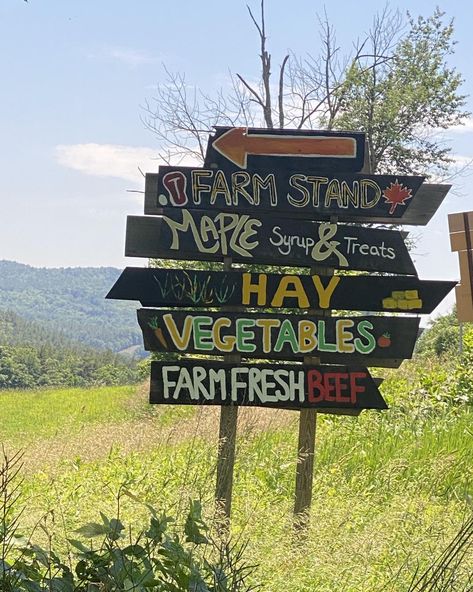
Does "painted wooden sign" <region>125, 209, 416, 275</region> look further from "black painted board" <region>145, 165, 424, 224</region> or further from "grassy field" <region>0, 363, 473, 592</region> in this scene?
"grassy field" <region>0, 363, 473, 592</region>

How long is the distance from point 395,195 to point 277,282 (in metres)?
1.06

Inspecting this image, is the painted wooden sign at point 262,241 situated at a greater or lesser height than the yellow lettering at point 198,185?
lesser

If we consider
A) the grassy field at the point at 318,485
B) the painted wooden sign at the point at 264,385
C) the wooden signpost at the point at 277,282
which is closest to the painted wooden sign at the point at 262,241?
the wooden signpost at the point at 277,282

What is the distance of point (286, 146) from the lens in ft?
17.4

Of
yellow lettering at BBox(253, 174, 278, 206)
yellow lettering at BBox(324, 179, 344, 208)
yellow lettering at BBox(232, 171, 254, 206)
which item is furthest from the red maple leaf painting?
yellow lettering at BBox(232, 171, 254, 206)

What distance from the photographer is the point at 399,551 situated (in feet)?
13.6

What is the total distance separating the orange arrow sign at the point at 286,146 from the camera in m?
5.29

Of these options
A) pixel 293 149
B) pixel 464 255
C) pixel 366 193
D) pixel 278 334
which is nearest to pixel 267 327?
pixel 278 334

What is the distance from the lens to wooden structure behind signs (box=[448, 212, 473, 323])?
6164 millimetres

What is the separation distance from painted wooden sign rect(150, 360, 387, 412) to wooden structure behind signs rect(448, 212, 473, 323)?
59.6 inches

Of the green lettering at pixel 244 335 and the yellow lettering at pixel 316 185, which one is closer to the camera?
the green lettering at pixel 244 335

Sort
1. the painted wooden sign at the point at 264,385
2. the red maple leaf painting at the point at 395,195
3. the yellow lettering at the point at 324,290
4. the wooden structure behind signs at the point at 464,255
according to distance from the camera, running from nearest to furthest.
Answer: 1. the painted wooden sign at the point at 264,385
2. the yellow lettering at the point at 324,290
3. the red maple leaf painting at the point at 395,195
4. the wooden structure behind signs at the point at 464,255

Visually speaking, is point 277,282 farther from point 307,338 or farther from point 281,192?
point 281,192

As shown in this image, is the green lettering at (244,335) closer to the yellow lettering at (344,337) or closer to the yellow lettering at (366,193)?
the yellow lettering at (344,337)
